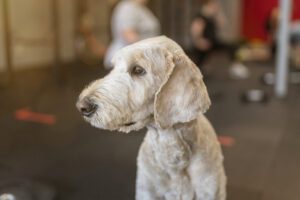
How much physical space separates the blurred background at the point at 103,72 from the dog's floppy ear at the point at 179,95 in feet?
4.31

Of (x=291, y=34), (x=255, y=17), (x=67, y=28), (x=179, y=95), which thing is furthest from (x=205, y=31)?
(x=179, y=95)

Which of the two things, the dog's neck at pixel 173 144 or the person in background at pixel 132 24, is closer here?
the dog's neck at pixel 173 144

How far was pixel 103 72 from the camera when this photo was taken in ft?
22.1

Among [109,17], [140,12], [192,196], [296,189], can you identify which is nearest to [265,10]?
[109,17]

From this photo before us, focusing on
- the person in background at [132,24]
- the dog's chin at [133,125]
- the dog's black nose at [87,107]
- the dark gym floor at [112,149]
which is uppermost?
the dog's black nose at [87,107]

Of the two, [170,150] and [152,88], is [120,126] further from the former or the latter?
[170,150]

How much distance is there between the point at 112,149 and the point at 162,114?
207cm

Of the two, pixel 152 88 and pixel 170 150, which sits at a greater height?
pixel 152 88

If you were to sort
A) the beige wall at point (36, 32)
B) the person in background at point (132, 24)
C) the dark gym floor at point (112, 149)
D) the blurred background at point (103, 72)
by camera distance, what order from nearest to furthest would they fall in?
the dark gym floor at point (112, 149) < the blurred background at point (103, 72) < the person in background at point (132, 24) < the beige wall at point (36, 32)

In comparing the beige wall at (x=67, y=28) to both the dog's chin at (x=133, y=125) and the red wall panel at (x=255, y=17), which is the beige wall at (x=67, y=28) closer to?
the red wall panel at (x=255, y=17)

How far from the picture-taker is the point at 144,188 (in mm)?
2102

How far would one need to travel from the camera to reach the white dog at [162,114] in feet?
5.80

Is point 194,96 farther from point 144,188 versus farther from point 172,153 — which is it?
point 144,188

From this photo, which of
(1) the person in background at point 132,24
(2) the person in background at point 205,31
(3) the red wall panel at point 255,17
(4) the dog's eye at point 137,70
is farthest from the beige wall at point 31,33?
(4) the dog's eye at point 137,70
